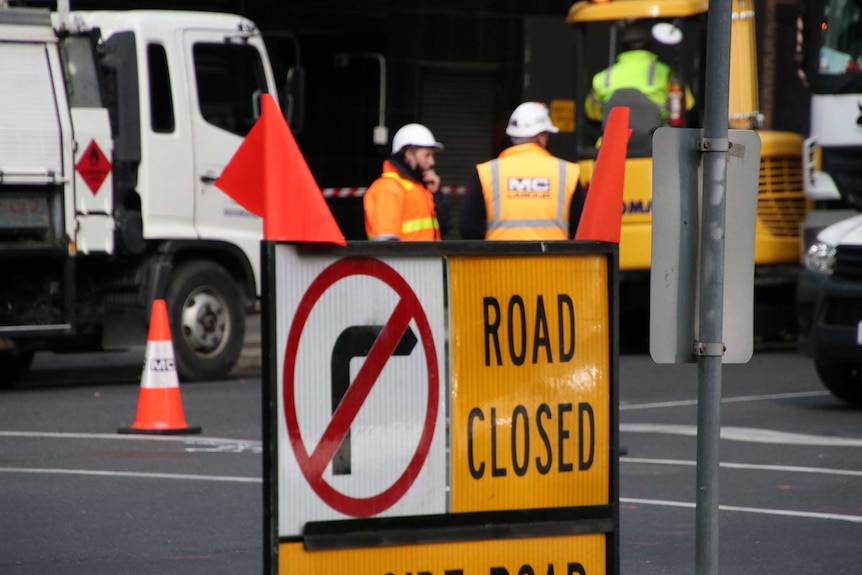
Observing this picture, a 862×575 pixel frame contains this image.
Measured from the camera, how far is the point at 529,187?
938cm

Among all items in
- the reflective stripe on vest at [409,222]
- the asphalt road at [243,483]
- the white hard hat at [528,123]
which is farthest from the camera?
the reflective stripe on vest at [409,222]

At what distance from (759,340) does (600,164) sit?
12.6 metres

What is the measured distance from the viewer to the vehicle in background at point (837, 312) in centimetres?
1134

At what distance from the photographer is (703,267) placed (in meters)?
4.39

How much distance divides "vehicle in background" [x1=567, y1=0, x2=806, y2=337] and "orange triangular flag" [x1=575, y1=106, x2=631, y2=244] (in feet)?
35.5

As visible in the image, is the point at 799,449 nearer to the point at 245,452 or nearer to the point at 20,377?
the point at 245,452

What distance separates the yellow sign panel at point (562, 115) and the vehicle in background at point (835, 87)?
21.7ft

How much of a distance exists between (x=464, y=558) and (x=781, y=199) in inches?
481

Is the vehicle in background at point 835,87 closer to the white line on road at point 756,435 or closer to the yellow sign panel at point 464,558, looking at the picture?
the white line on road at point 756,435

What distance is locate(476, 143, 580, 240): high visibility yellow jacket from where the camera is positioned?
9344mm

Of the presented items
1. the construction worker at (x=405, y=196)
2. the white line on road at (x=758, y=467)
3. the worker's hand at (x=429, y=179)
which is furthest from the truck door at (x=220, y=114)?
the white line on road at (x=758, y=467)

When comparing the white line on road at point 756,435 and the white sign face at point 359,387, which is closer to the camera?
the white sign face at point 359,387

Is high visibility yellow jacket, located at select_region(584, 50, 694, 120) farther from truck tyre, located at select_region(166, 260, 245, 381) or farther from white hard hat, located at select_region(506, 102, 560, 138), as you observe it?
white hard hat, located at select_region(506, 102, 560, 138)

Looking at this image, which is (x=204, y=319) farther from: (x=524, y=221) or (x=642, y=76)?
(x=524, y=221)
